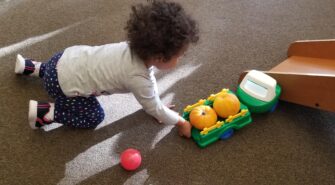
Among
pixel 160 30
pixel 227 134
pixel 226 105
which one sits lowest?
pixel 227 134

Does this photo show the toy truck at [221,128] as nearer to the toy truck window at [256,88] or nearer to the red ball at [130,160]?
the toy truck window at [256,88]

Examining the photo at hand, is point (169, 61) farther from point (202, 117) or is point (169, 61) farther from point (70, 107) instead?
point (70, 107)

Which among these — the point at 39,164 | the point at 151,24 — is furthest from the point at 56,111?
the point at 151,24

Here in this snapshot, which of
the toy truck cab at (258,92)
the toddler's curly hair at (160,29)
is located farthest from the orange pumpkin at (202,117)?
the toddler's curly hair at (160,29)

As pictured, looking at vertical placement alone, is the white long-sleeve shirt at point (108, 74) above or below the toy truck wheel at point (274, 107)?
above

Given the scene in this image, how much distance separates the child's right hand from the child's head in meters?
0.25

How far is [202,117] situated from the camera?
102cm

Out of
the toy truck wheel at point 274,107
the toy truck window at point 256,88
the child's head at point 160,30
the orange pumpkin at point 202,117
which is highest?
the child's head at point 160,30

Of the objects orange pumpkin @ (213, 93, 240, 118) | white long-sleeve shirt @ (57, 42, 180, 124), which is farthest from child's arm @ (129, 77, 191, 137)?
orange pumpkin @ (213, 93, 240, 118)

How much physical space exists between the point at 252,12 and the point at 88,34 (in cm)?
76

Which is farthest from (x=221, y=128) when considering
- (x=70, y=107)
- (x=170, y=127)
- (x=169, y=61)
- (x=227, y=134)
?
(x=70, y=107)

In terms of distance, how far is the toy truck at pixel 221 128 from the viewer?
102 cm

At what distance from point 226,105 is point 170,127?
0.68 ft

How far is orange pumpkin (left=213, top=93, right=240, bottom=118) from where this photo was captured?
1.04 m
